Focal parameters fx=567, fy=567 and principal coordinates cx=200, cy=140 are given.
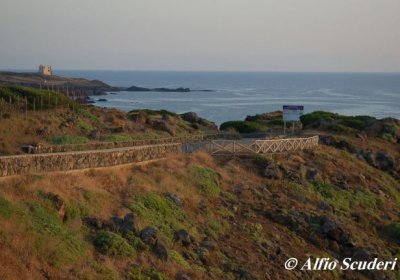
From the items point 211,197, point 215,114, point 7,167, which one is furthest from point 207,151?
point 215,114

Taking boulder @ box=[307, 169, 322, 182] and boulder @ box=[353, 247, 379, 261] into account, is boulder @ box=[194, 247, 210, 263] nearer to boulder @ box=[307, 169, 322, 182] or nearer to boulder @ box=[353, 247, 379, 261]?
boulder @ box=[353, 247, 379, 261]

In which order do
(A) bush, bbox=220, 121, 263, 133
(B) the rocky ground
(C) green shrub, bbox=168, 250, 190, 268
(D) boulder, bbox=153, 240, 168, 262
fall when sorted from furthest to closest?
1. (A) bush, bbox=220, 121, 263, 133
2. (C) green shrub, bbox=168, 250, 190, 268
3. (D) boulder, bbox=153, 240, 168, 262
4. (B) the rocky ground

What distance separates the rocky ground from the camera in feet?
45.1

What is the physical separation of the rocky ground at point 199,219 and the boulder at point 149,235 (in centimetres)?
5

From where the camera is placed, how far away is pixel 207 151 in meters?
27.7

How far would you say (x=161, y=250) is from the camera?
15.1 m

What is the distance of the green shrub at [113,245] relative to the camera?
14.4m

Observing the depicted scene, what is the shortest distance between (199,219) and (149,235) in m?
3.89

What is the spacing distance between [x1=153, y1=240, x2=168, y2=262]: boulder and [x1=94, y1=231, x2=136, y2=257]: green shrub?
0.70m

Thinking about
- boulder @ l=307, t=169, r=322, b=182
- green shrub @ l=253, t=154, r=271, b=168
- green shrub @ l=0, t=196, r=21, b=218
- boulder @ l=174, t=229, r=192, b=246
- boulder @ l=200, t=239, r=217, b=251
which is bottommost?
boulder @ l=200, t=239, r=217, b=251

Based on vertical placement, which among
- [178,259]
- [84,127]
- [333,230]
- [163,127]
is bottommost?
[333,230]

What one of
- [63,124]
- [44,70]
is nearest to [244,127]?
[63,124]

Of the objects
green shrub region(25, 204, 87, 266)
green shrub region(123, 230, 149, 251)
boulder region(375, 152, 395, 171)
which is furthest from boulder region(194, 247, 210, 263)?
boulder region(375, 152, 395, 171)

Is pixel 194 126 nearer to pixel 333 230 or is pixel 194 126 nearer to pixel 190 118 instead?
pixel 190 118
